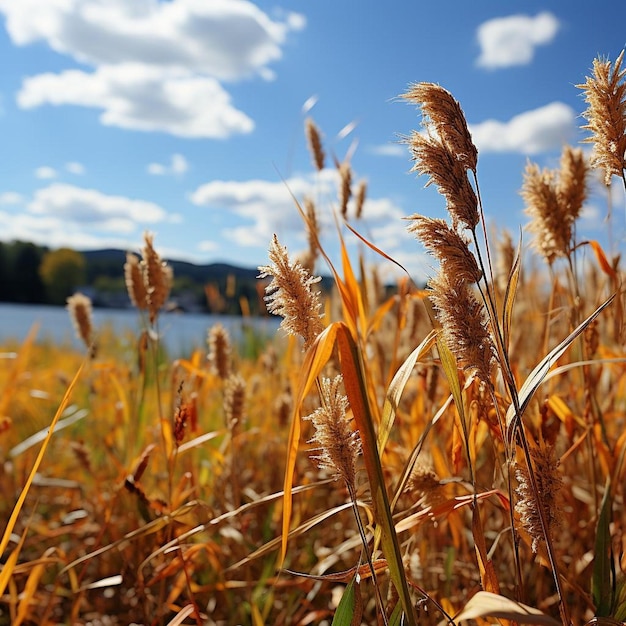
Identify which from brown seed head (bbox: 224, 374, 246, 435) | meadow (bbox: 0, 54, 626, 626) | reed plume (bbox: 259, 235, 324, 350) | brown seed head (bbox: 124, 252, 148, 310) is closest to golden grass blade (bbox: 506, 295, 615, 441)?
meadow (bbox: 0, 54, 626, 626)

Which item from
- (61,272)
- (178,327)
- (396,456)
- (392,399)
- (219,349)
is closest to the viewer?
(392,399)

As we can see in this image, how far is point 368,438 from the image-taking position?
588mm

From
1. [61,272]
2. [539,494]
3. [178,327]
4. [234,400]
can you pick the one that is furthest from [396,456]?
[61,272]

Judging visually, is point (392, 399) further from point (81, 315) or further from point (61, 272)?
point (61, 272)

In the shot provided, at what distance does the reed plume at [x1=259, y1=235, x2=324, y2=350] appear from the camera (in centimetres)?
66

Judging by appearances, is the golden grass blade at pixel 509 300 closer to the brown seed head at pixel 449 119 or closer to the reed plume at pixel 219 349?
the brown seed head at pixel 449 119

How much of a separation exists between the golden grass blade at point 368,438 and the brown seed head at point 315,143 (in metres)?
1.25

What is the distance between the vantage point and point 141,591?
4.01 feet

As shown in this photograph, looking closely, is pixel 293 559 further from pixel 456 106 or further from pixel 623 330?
pixel 456 106

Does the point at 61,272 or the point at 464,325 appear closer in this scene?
the point at 464,325

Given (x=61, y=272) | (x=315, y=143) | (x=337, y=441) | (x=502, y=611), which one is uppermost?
(x=61, y=272)

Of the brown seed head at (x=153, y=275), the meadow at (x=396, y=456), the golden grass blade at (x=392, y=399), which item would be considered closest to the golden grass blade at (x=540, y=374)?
the meadow at (x=396, y=456)

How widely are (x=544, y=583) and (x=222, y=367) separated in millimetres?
→ 870

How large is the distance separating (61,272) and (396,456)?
59162mm
